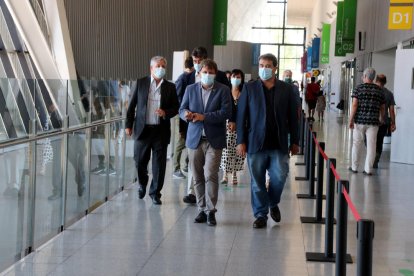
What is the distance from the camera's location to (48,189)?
22.2ft

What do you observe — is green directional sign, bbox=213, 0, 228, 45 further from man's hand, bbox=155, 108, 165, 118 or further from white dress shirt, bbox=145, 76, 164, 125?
man's hand, bbox=155, 108, 165, 118

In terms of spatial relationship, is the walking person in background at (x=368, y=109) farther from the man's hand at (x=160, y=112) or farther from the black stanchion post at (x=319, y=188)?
the man's hand at (x=160, y=112)

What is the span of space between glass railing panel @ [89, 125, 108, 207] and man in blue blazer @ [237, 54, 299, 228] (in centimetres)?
199

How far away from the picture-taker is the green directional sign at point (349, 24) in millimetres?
31156

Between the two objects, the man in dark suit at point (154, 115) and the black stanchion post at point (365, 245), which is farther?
the man in dark suit at point (154, 115)

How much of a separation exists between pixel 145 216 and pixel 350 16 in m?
25.1

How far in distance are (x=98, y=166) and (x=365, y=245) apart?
18.6 ft

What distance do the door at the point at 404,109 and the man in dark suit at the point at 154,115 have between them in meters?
7.11

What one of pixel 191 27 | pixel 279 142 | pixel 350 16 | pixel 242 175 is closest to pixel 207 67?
pixel 279 142

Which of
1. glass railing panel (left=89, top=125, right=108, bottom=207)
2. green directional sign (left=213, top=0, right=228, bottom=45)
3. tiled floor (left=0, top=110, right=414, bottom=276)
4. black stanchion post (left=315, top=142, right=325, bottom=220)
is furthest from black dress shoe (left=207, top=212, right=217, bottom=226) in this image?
green directional sign (left=213, top=0, right=228, bottom=45)

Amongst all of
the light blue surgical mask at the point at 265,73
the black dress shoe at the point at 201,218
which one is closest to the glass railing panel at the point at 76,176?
the black dress shoe at the point at 201,218

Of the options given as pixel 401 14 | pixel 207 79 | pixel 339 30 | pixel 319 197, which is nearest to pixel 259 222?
pixel 319 197

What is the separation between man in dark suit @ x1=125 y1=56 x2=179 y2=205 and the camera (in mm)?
8648

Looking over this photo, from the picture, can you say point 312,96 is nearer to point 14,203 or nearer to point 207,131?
point 207,131
